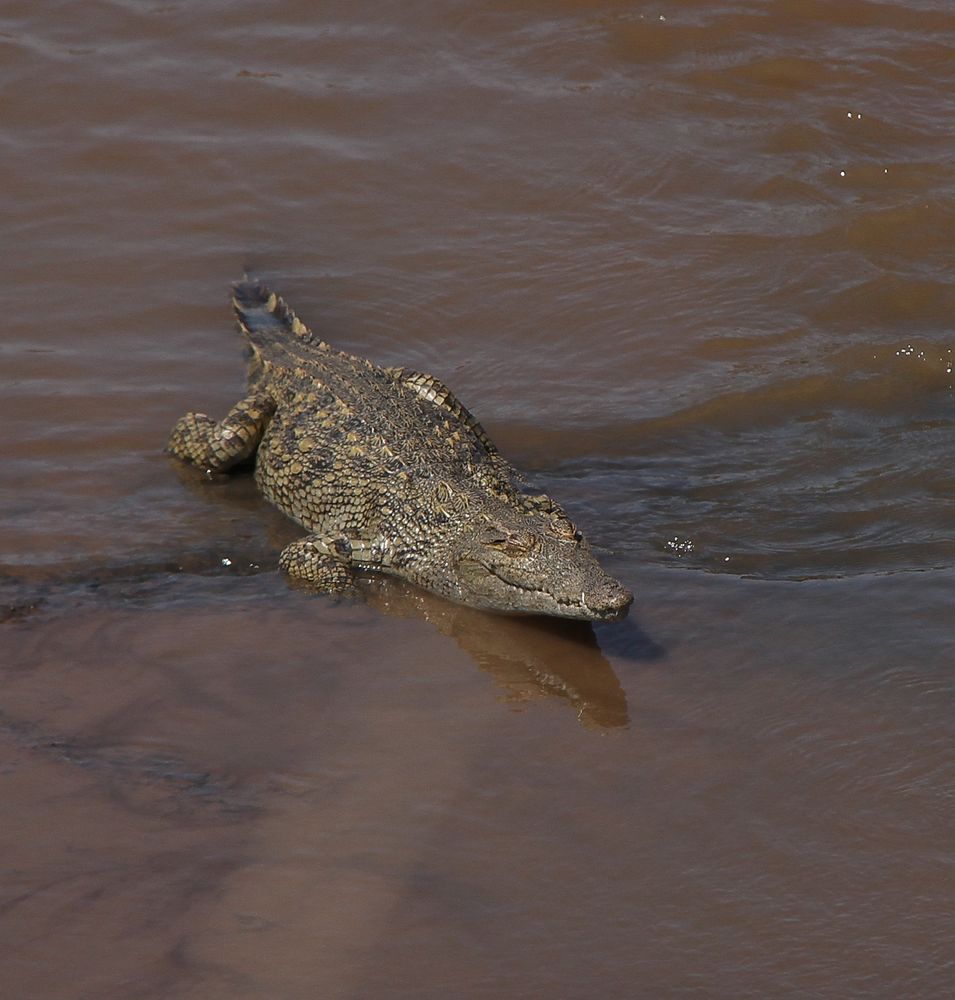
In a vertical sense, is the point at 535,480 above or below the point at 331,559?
above

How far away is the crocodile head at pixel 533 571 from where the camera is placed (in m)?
5.86

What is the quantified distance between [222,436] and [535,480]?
1654mm

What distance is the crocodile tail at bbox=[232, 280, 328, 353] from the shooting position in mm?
8117

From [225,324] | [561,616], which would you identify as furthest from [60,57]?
[561,616]

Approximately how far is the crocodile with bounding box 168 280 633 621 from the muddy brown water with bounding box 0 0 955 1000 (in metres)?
0.20

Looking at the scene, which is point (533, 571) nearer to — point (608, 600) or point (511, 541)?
point (511, 541)

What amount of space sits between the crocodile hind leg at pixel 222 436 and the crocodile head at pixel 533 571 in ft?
5.10

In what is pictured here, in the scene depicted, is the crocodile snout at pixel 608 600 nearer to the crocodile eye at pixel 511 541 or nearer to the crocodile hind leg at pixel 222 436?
the crocodile eye at pixel 511 541

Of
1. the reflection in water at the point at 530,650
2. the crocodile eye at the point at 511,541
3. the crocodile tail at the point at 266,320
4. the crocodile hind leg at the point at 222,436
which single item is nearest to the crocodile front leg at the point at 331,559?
the reflection in water at the point at 530,650

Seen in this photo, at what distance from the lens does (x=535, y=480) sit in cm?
731

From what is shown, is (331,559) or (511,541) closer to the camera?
(511,541)

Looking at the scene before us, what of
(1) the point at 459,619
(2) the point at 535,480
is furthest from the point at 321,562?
(2) the point at 535,480

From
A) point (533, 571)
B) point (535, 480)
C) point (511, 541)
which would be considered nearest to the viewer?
point (533, 571)

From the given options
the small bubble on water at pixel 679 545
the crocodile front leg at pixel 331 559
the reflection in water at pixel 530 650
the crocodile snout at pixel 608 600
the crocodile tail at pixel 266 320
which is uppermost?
the crocodile tail at pixel 266 320
